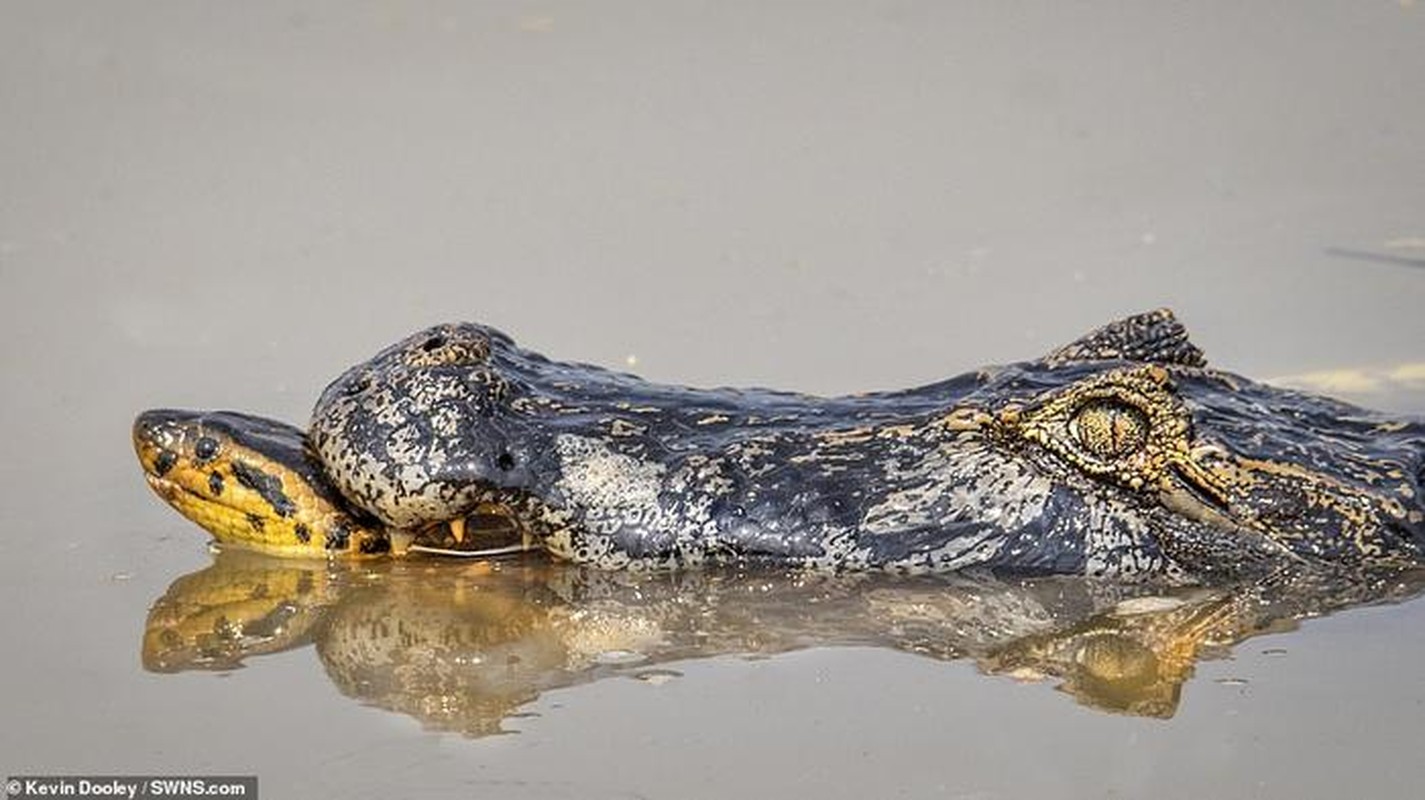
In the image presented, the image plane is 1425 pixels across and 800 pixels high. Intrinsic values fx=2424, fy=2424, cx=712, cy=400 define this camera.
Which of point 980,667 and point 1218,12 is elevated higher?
point 1218,12

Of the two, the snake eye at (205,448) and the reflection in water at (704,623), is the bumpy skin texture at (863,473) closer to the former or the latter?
the reflection in water at (704,623)

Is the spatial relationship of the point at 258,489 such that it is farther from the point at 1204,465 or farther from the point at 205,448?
the point at 1204,465

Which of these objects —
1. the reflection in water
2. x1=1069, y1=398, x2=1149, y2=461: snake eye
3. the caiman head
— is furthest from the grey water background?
x1=1069, y1=398, x2=1149, y2=461: snake eye

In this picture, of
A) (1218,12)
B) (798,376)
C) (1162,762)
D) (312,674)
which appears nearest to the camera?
(1162,762)

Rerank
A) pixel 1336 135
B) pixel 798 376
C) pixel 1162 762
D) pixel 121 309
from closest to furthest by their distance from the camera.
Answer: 1. pixel 1162 762
2. pixel 798 376
3. pixel 121 309
4. pixel 1336 135

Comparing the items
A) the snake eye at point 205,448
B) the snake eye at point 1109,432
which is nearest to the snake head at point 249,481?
the snake eye at point 205,448

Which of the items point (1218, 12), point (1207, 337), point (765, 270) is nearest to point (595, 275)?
point (765, 270)

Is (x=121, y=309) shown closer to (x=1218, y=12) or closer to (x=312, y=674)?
(x=312, y=674)
